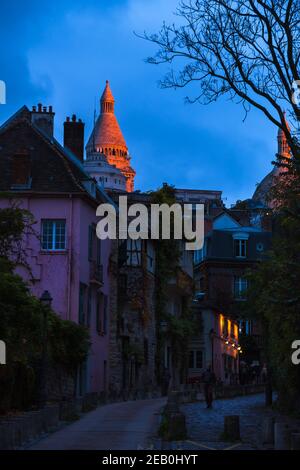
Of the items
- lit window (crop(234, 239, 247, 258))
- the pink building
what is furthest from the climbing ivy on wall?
lit window (crop(234, 239, 247, 258))

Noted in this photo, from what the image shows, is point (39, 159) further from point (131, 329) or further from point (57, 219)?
point (131, 329)

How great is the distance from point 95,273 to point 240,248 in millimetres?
50479

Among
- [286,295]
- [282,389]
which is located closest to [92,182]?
[282,389]

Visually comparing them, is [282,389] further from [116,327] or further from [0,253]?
[116,327]

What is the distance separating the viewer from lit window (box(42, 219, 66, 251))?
44281mm

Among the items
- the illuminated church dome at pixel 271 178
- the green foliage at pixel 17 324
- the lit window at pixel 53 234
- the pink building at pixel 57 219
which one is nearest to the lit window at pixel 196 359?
the pink building at pixel 57 219

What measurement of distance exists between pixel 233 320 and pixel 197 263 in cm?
910

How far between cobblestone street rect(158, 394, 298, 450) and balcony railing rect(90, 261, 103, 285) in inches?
301

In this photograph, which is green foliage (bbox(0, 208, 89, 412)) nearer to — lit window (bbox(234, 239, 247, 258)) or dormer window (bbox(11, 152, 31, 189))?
dormer window (bbox(11, 152, 31, 189))

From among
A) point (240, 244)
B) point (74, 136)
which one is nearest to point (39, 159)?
point (74, 136)

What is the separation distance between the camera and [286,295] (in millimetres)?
19984

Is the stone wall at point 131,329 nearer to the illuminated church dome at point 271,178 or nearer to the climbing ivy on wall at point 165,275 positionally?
the climbing ivy on wall at point 165,275

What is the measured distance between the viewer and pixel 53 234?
147 ft

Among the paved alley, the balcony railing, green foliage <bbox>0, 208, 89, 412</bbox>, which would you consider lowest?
the paved alley
